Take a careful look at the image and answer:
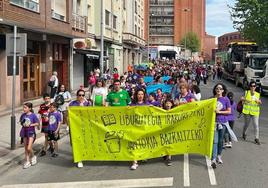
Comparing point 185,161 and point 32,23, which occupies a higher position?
point 32,23

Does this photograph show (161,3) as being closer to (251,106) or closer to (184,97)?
(251,106)

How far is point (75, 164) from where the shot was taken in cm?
899

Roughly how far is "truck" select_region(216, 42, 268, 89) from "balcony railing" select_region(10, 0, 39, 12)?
601 inches

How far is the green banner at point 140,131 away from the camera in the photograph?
8.73 meters

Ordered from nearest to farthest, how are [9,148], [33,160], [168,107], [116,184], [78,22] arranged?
[116,184] → [168,107] → [33,160] → [9,148] → [78,22]

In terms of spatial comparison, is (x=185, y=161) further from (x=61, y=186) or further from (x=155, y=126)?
(x=61, y=186)

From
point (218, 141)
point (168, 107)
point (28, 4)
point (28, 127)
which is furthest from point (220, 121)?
point (28, 4)

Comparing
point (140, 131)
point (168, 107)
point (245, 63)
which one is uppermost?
point (245, 63)

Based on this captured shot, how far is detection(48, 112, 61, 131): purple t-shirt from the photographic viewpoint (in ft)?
31.6

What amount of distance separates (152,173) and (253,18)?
3223 centimetres

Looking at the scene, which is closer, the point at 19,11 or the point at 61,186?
the point at 61,186

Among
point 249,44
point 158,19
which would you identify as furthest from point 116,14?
point 158,19

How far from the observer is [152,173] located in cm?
807

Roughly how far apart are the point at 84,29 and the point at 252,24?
16362 mm
